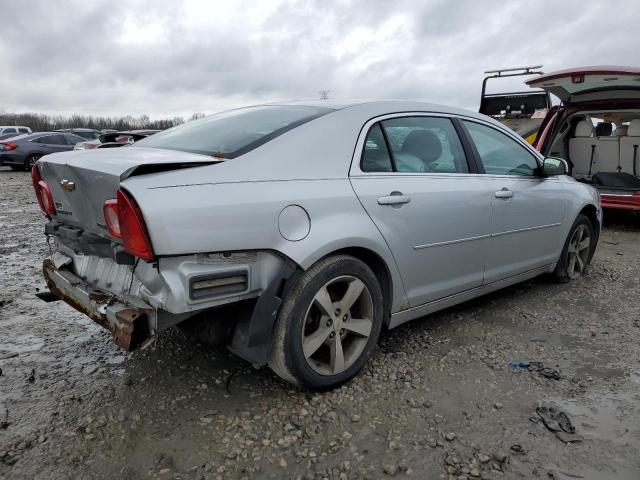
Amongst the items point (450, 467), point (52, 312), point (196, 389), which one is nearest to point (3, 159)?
point (52, 312)

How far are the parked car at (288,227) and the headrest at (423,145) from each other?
11mm

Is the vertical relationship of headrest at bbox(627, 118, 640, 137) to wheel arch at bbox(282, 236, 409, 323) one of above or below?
above

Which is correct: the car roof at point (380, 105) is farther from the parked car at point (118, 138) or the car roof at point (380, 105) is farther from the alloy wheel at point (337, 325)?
the parked car at point (118, 138)

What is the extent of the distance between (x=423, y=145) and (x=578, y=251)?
2.42 metres

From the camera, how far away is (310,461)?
221 centimetres

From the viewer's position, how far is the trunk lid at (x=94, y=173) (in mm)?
2223

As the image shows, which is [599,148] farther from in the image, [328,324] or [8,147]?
[8,147]

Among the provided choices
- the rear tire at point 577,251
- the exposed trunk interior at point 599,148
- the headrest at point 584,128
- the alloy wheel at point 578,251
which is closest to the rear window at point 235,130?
the rear tire at point 577,251

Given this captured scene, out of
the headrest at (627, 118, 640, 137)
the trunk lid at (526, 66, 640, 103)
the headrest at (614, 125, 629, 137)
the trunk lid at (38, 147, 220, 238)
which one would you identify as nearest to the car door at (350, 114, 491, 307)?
the trunk lid at (38, 147, 220, 238)

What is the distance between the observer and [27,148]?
1809 centimetres

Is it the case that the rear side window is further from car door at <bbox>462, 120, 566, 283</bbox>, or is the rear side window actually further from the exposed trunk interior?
the exposed trunk interior

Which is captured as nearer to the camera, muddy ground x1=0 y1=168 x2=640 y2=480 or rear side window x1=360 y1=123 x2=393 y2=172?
muddy ground x1=0 y1=168 x2=640 y2=480

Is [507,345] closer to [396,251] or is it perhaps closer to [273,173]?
[396,251]

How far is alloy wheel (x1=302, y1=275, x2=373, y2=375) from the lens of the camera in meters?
2.60
